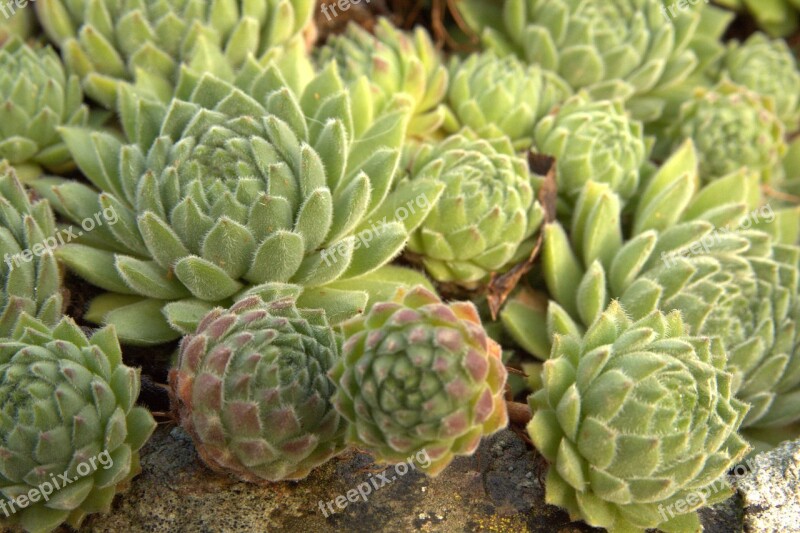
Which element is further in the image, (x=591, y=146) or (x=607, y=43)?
(x=607, y=43)

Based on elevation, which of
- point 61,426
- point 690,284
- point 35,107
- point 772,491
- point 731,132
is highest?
point 35,107

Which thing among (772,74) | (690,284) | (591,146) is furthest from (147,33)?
(772,74)

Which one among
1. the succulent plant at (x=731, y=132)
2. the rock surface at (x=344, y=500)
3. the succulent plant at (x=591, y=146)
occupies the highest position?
the succulent plant at (x=591, y=146)

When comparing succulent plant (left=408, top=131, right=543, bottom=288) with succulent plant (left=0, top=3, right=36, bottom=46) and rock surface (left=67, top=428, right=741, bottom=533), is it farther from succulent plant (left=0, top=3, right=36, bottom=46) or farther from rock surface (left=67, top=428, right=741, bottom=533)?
succulent plant (left=0, top=3, right=36, bottom=46)

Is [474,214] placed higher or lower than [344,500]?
higher

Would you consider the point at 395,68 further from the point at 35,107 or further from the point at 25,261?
the point at 25,261

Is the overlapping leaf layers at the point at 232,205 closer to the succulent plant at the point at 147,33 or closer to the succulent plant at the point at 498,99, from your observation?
the succulent plant at the point at 147,33

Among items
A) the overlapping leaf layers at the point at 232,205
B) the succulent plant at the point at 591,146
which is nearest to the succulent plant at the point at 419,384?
the overlapping leaf layers at the point at 232,205
